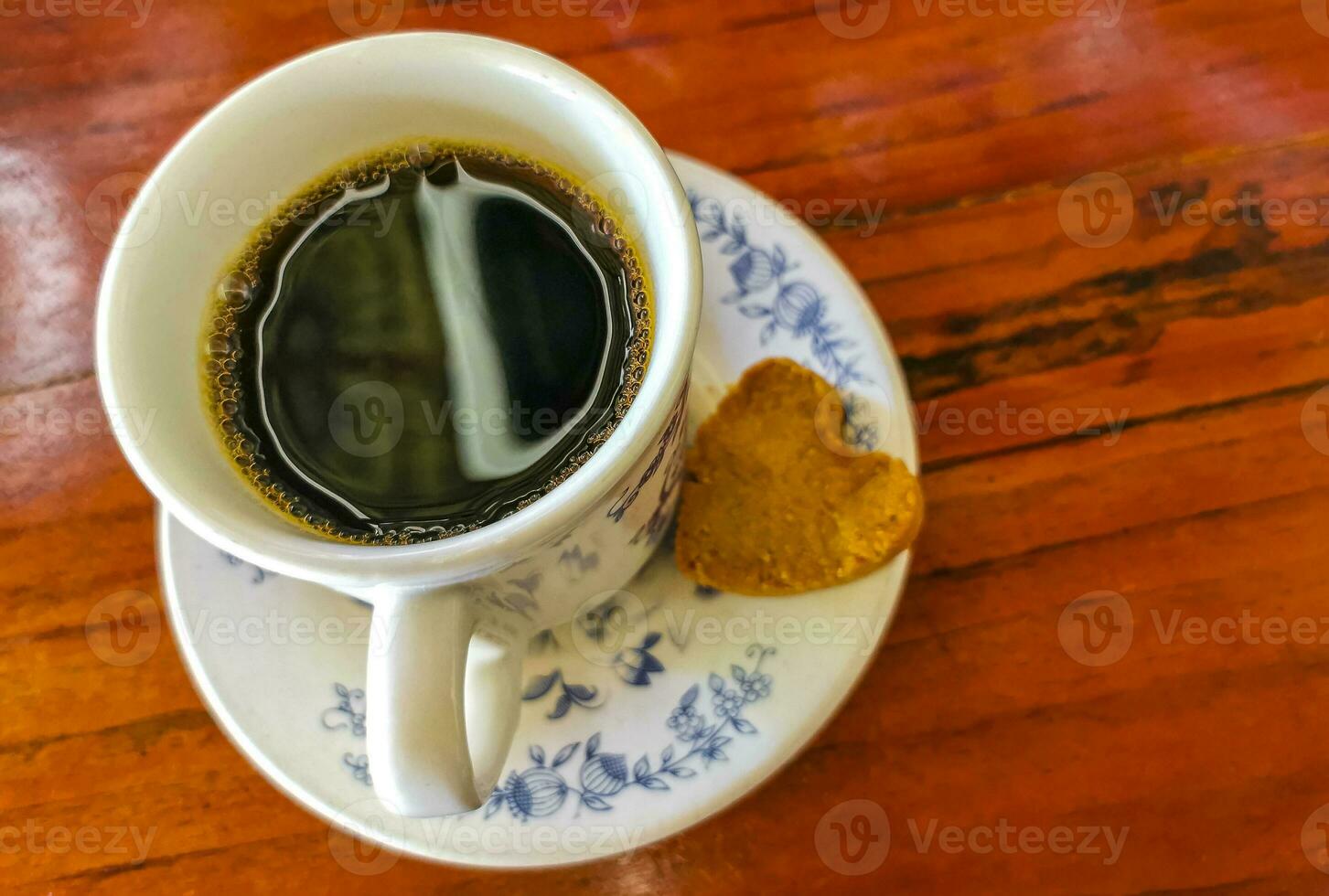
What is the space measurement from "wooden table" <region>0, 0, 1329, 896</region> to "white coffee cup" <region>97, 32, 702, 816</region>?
1.05 feet

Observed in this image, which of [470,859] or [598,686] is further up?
[598,686]

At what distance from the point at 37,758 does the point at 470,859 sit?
1.49 feet

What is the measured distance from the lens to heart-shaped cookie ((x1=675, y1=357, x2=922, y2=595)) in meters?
0.72

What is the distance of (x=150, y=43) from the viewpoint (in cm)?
102

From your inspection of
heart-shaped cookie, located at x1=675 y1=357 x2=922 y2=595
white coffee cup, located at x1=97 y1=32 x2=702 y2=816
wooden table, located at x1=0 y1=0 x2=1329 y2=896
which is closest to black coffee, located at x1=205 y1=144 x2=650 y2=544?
white coffee cup, located at x1=97 y1=32 x2=702 y2=816

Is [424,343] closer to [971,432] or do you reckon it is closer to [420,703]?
[420,703]

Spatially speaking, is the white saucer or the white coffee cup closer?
the white coffee cup

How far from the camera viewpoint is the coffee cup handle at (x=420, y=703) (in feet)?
1.47

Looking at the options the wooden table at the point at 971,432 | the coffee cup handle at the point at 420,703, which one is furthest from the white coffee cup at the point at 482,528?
the wooden table at the point at 971,432

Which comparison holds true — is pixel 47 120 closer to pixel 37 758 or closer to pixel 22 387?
pixel 22 387

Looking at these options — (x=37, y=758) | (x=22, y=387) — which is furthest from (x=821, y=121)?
(x=37, y=758)

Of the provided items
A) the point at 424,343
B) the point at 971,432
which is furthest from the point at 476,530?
the point at 971,432

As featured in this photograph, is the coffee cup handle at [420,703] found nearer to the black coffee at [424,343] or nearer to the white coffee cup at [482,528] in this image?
the white coffee cup at [482,528]

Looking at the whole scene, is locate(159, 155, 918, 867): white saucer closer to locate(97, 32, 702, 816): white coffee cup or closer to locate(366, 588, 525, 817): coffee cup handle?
locate(97, 32, 702, 816): white coffee cup
